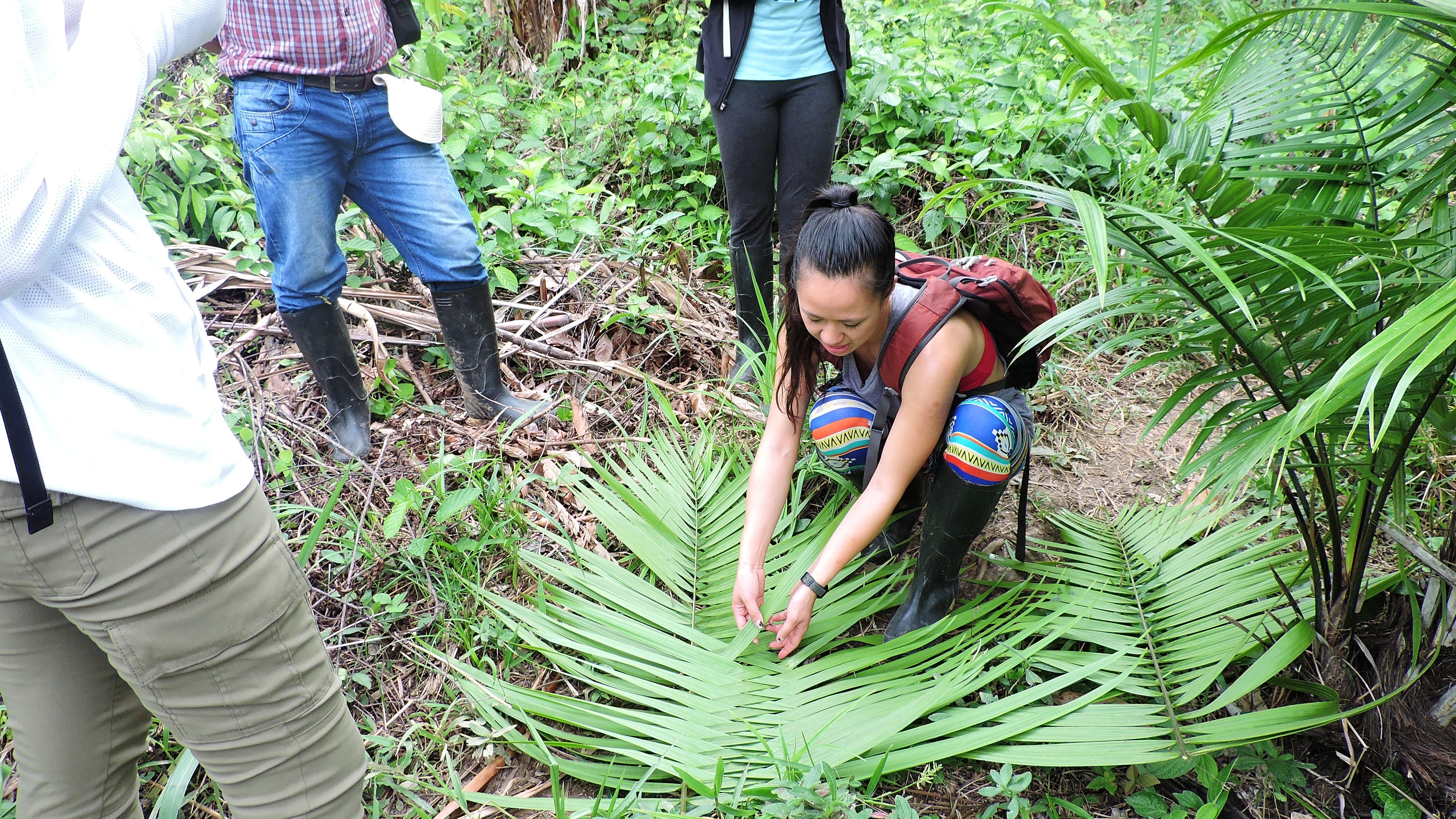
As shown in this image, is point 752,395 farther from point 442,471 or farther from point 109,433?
point 109,433

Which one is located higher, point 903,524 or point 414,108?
point 414,108

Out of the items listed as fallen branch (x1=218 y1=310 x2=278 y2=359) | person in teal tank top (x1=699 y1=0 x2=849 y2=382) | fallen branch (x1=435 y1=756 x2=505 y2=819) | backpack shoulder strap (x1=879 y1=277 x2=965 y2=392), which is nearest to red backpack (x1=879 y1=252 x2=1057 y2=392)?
backpack shoulder strap (x1=879 y1=277 x2=965 y2=392)

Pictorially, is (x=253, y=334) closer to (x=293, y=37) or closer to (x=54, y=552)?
(x=293, y=37)

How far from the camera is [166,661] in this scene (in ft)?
3.20

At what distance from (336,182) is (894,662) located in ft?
5.32

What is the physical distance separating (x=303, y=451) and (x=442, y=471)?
1.60ft

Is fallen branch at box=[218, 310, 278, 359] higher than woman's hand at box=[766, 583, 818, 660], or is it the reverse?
woman's hand at box=[766, 583, 818, 660]

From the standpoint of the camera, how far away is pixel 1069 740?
134cm

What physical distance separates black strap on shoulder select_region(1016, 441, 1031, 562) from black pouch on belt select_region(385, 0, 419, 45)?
171 centimetres

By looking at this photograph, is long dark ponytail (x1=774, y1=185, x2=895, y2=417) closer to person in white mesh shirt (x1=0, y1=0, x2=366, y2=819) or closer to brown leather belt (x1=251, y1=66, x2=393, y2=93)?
person in white mesh shirt (x1=0, y1=0, x2=366, y2=819)

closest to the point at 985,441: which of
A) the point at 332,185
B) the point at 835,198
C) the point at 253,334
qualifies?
the point at 835,198

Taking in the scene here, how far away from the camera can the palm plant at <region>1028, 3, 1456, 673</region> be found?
1.08 m

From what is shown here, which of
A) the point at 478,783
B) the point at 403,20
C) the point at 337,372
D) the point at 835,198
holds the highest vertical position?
the point at 403,20

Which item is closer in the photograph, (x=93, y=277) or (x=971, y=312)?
(x=93, y=277)
